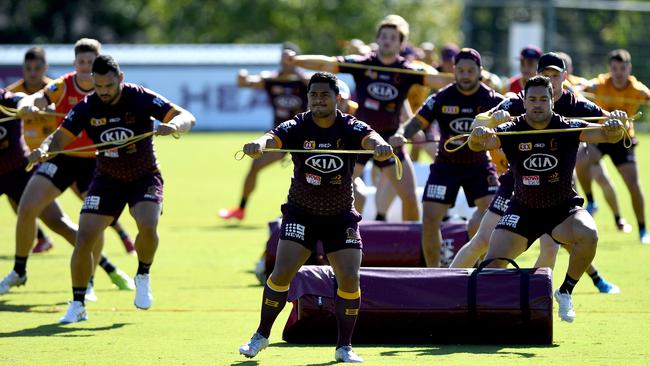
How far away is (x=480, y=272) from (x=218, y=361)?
1.95 meters

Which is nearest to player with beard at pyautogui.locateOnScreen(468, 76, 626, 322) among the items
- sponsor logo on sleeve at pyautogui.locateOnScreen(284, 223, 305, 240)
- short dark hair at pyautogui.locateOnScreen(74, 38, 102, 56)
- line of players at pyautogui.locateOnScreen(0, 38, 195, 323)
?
sponsor logo on sleeve at pyautogui.locateOnScreen(284, 223, 305, 240)

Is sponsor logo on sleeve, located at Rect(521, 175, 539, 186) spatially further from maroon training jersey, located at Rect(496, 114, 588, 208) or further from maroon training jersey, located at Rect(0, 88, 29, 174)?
maroon training jersey, located at Rect(0, 88, 29, 174)

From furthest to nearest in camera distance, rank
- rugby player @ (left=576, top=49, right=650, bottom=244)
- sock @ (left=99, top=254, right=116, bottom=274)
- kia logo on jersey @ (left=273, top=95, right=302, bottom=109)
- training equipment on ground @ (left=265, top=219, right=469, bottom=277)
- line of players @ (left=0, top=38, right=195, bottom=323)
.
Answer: kia logo on jersey @ (left=273, top=95, right=302, bottom=109) → rugby player @ (left=576, top=49, right=650, bottom=244) → sock @ (left=99, top=254, right=116, bottom=274) → training equipment on ground @ (left=265, top=219, right=469, bottom=277) → line of players @ (left=0, top=38, right=195, bottom=323)

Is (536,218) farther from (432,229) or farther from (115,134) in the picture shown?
(115,134)

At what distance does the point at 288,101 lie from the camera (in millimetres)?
17594

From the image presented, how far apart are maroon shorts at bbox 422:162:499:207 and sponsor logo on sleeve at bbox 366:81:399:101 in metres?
1.94

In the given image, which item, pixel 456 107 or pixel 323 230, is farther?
pixel 456 107

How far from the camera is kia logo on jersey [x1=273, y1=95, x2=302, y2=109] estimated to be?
1755 centimetres

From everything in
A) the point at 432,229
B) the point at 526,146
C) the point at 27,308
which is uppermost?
the point at 526,146

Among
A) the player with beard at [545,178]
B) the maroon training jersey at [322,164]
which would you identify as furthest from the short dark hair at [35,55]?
the player with beard at [545,178]

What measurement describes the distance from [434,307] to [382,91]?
4.61 metres

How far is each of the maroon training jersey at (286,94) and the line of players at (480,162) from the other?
4.27 metres

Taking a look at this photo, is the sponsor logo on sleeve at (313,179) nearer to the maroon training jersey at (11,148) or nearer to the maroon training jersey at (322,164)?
the maroon training jersey at (322,164)

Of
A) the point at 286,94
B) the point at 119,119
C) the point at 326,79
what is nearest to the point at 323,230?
the point at 326,79
